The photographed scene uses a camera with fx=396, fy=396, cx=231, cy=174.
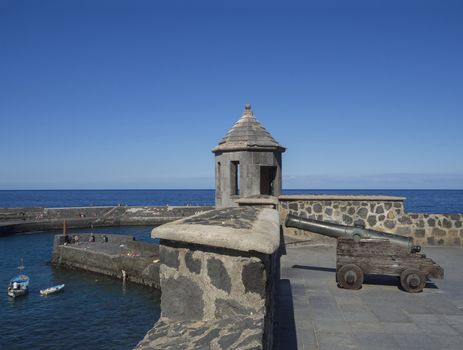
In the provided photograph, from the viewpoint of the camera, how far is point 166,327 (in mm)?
2793

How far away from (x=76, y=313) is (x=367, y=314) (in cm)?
1286

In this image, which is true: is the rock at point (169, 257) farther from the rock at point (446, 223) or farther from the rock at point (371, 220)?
the rock at point (446, 223)

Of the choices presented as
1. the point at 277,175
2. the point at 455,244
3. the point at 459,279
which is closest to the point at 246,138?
the point at 277,175

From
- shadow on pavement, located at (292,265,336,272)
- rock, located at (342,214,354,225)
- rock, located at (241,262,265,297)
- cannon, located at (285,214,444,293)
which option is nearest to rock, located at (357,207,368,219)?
rock, located at (342,214,354,225)

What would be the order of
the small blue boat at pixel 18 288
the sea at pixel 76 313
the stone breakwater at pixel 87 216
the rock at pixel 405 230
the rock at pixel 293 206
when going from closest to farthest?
the rock at pixel 405 230 → the rock at pixel 293 206 → the sea at pixel 76 313 → the small blue boat at pixel 18 288 → the stone breakwater at pixel 87 216

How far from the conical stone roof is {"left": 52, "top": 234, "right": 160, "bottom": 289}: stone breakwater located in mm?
8416

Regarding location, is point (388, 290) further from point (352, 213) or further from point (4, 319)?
point (4, 319)

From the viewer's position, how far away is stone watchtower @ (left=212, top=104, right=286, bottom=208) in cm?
1293

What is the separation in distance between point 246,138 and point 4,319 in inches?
434

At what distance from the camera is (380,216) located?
1062 cm

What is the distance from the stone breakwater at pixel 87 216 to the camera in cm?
4175

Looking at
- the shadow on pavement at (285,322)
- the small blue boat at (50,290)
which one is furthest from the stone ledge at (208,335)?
the small blue boat at (50,290)

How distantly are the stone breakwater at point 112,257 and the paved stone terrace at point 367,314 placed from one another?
13.2 m

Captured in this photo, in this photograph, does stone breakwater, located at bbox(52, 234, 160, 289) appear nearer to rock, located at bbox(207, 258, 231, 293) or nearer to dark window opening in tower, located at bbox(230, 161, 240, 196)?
dark window opening in tower, located at bbox(230, 161, 240, 196)
